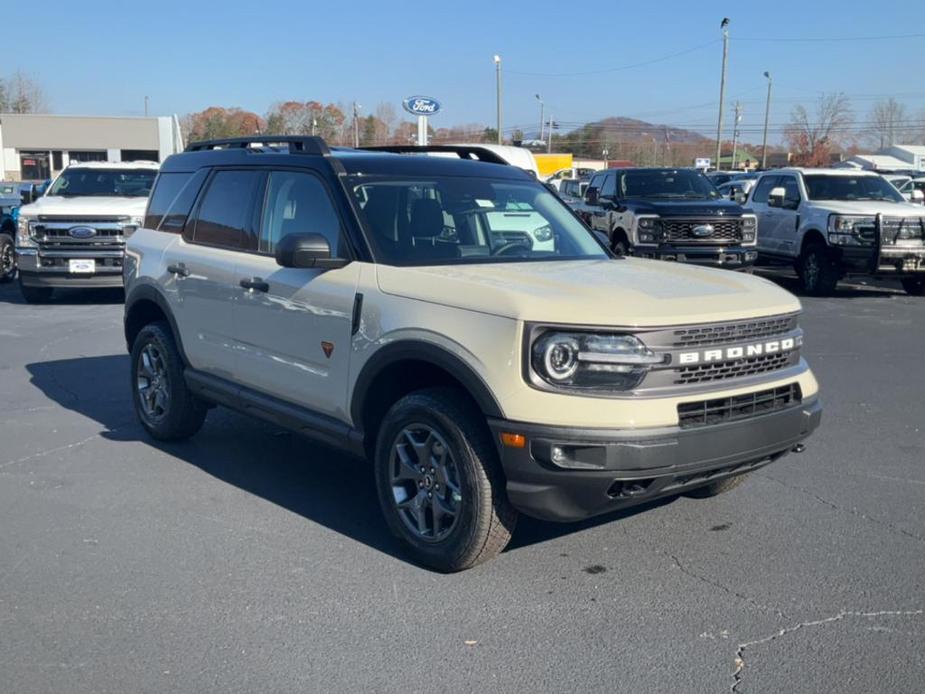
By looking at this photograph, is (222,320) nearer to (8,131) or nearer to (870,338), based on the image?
(870,338)

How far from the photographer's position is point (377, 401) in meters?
4.78

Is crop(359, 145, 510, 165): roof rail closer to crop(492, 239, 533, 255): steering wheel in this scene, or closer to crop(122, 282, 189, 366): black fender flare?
crop(492, 239, 533, 255): steering wheel

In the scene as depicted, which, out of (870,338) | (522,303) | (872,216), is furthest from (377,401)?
(872,216)

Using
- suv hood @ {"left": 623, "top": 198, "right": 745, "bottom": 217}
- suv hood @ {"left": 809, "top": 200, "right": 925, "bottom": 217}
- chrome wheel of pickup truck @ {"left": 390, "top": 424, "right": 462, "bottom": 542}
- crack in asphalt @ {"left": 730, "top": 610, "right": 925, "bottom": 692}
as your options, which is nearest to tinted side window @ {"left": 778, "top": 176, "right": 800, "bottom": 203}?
suv hood @ {"left": 809, "top": 200, "right": 925, "bottom": 217}

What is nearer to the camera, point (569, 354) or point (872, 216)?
point (569, 354)

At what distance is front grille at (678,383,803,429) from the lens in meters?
4.03

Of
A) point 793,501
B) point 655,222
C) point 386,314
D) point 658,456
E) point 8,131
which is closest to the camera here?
point 658,456

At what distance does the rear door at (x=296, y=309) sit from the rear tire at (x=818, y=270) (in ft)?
37.0

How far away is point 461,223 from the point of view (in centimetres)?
521

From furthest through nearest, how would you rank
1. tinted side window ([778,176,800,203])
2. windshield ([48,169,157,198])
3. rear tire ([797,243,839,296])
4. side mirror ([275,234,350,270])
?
tinted side window ([778,176,800,203]) < rear tire ([797,243,839,296]) < windshield ([48,169,157,198]) < side mirror ([275,234,350,270])

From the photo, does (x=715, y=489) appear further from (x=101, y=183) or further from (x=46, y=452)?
(x=101, y=183)

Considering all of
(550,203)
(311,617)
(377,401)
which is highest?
(550,203)

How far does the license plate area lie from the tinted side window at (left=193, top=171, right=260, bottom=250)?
7847mm

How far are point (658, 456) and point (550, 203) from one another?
247 centimetres
